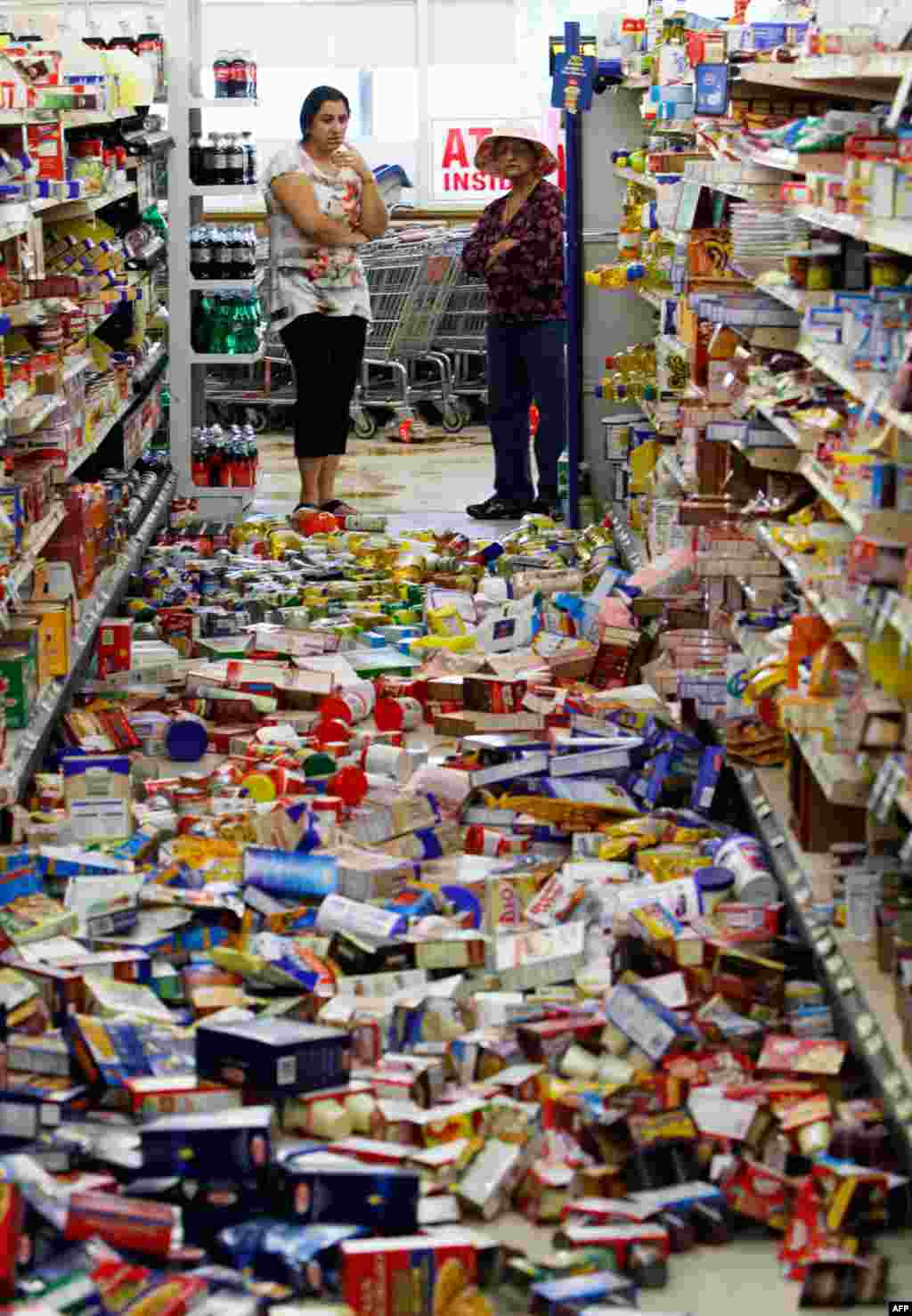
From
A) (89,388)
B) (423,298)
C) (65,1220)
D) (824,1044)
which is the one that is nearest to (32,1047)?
(65,1220)

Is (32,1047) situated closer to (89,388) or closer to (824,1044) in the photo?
(824,1044)

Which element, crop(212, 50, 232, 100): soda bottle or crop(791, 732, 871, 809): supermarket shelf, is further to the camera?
crop(212, 50, 232, 100): soda bottle

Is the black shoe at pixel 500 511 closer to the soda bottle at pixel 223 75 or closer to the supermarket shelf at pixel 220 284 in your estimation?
the supermarket shelf at pixel 220 284

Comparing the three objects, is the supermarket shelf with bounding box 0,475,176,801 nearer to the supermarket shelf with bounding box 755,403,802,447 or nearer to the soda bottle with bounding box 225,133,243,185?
the soda bottle with bounding box 225,133,243,185

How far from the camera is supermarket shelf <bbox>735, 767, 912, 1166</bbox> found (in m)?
3.77

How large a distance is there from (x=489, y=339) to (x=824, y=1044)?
687 centimetres

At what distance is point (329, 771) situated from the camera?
6.16 m

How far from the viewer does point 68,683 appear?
22.0 feet

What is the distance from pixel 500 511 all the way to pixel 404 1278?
25.3 ft

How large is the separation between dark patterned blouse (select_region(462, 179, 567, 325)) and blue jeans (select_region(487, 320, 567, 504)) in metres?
0.09

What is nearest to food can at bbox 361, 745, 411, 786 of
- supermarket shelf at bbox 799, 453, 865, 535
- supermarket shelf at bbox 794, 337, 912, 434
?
supermarket shelf at bbox 799, 453, 865, 535

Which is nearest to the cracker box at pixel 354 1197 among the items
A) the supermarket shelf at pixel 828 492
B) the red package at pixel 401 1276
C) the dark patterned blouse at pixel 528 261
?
the red package at pixel 401 1276

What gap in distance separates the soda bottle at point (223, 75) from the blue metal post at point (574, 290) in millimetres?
1682

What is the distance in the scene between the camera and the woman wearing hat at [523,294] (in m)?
10.2
